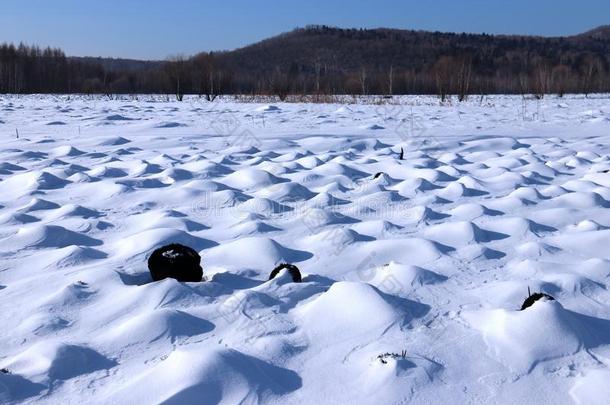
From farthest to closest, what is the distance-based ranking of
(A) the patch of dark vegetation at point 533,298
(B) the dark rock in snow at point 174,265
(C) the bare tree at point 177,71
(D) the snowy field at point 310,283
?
1. (C) the bare tree at point 177,71
2. (B) the dark rock in snow at point 174,265
3. (A) the patch of dark vegetation at point 533,298
4. (D) the snowy field at point 310,283

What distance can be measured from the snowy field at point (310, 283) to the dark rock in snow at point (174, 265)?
8 centimetres

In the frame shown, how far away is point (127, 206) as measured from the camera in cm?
392

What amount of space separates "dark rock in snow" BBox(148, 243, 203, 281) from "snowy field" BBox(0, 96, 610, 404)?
76 millimetres

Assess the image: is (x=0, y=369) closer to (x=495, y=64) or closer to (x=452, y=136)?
(x=452, y=136)

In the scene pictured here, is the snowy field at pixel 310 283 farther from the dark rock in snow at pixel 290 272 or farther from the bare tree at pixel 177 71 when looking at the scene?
the bare tree at pixel 177 71

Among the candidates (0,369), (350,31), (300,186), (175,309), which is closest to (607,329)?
(175,309)

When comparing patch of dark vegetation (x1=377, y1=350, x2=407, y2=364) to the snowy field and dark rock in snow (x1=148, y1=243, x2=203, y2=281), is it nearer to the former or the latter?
the snowy field

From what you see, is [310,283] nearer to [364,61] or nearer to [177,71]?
[177,71]

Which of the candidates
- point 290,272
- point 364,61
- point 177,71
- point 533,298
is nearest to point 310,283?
point 290,272

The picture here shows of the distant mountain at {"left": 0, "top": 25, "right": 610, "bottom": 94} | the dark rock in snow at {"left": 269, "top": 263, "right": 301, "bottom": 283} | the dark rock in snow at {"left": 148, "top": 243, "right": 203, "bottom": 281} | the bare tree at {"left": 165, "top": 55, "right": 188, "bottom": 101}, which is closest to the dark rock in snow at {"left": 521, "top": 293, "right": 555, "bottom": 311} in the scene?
the dark rock in snow at {"left": 269, "top": 263, "right": 301, "bottom": 283}

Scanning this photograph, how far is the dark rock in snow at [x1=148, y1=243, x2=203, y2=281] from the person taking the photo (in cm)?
248

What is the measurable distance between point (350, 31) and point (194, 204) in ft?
374

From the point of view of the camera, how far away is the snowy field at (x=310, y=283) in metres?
1.70

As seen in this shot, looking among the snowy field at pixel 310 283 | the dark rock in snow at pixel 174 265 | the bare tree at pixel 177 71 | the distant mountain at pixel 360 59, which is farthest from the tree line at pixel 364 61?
the dark rock in snow at pixel 174 265
